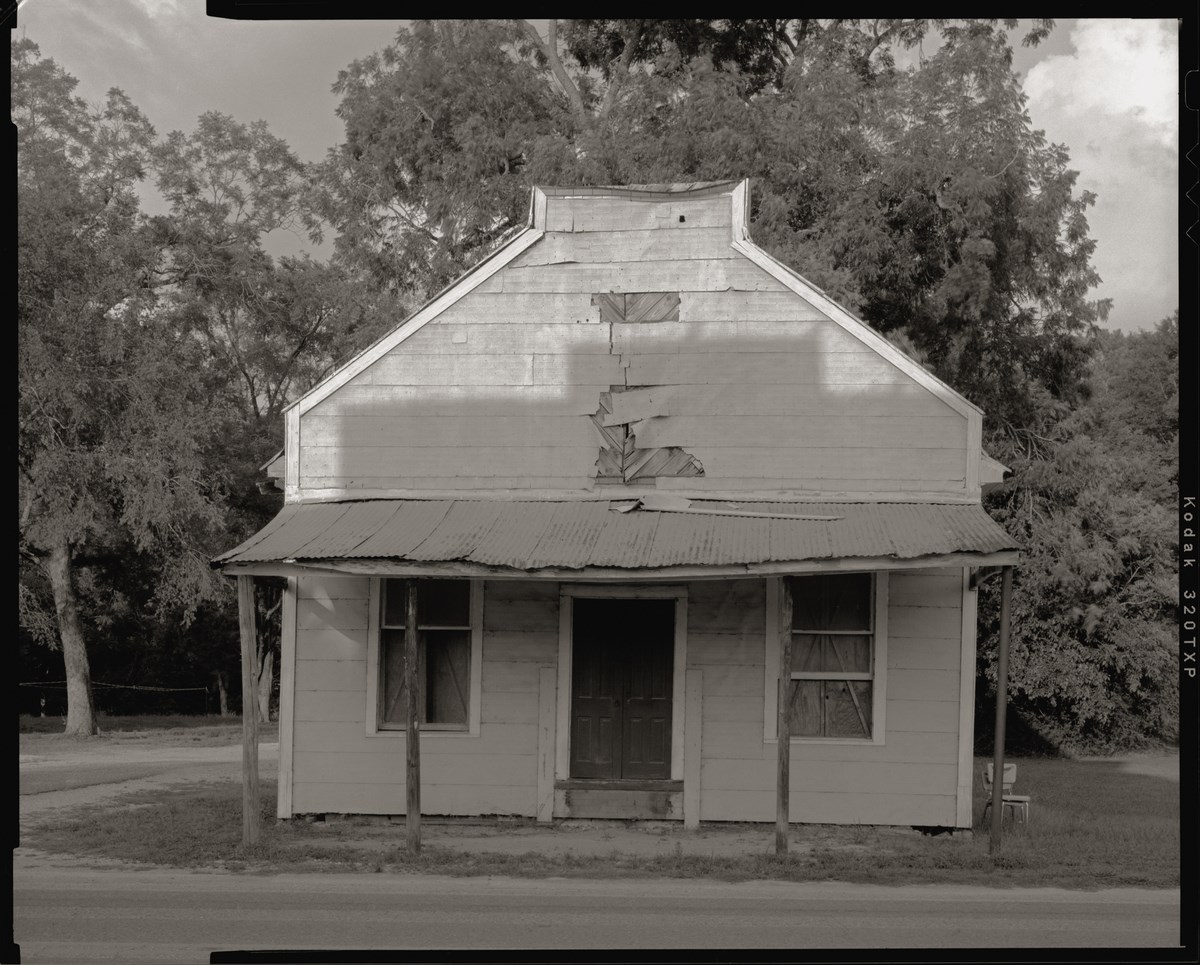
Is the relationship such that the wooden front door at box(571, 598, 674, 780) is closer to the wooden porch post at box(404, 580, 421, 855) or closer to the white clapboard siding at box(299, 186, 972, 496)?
the white clapboard siding at box(299, 186, 972, 496)

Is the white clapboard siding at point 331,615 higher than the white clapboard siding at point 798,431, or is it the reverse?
the white clapboard siding at point 798,431

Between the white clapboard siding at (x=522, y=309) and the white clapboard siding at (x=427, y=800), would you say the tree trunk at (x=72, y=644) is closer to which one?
the white clapboard siding at (x=427, y=800)

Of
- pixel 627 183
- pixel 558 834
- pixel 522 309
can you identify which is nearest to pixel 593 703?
pixel 558 834

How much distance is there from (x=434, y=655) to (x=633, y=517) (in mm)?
2436

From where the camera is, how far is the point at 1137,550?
24.3m

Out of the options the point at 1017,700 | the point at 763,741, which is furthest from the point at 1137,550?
the point at 763,741

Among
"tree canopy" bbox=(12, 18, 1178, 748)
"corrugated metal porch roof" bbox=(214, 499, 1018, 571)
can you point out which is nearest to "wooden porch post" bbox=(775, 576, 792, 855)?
"corrugated metal porch roof" bbox=(214, 499, 1018, 571)

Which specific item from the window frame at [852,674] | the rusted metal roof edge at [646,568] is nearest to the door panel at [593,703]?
the window frame at [852,674]

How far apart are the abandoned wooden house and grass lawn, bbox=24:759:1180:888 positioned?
0.59m

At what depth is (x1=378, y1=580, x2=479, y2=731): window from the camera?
12.3m

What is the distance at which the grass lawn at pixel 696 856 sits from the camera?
9.86 m

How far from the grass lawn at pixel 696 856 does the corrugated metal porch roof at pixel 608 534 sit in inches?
93.4

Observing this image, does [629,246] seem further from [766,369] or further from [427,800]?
[427,800]

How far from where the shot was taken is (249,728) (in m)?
10.8
